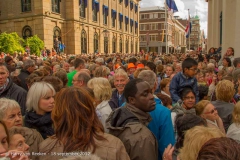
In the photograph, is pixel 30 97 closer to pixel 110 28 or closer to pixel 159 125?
pixel 159 125

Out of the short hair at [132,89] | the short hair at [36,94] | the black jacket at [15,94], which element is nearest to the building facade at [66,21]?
the black jacket at [15,94]

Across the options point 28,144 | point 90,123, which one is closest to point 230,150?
point 90,123

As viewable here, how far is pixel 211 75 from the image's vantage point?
25.1ft

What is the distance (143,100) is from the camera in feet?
8.84

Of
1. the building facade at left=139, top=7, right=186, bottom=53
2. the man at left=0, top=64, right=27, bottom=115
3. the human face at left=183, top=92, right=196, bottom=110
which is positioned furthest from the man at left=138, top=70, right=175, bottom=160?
the building facade at left=139, top=7, right=186, bottom=53

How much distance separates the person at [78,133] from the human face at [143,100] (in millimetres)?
661

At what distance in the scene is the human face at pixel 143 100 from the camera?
A: 2688 millimetres

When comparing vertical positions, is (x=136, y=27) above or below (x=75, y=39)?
above

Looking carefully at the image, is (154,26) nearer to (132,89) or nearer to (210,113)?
(210,113)

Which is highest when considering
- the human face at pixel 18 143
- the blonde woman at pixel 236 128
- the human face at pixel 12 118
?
the human face at pixel 12 118

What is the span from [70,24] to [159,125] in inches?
1122

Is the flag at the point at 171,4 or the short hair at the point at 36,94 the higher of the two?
the flag at the point at 171,4

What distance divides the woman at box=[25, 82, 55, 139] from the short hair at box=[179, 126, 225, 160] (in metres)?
1.54

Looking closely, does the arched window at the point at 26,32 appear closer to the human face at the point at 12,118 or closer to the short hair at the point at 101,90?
the short hair at the point at 101,90
